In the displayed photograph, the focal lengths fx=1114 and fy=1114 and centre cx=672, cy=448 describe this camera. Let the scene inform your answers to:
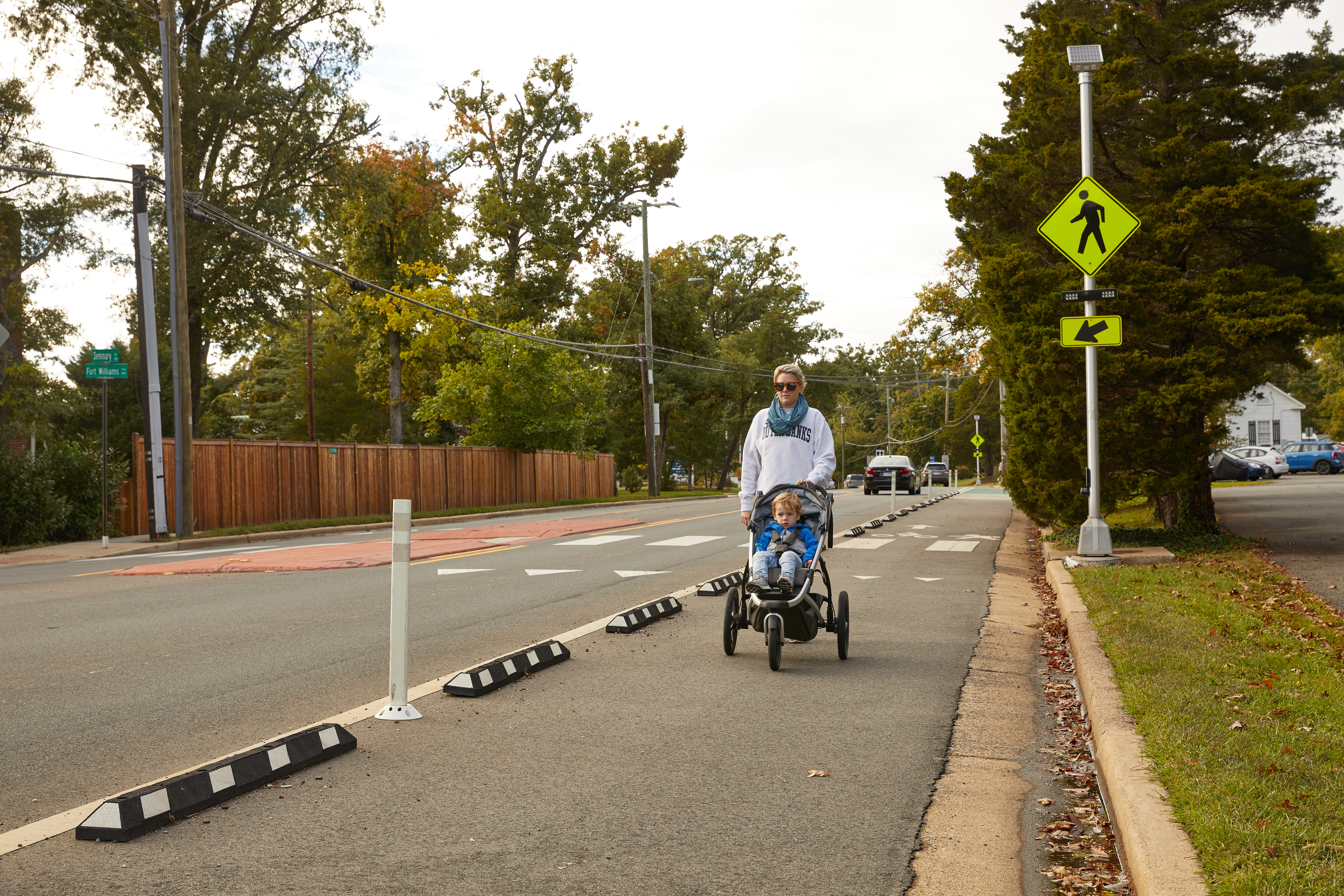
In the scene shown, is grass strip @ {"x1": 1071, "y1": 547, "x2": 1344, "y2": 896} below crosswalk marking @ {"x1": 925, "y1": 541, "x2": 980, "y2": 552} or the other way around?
the other way around

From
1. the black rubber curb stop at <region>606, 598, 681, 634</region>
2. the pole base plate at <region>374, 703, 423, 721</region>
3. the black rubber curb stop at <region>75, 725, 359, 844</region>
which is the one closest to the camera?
the black rubber curb stop at <region>75, 725, 359, 844</region>

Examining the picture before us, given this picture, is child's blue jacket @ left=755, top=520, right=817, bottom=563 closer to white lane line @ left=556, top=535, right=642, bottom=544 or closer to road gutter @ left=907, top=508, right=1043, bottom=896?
road gutter @ left=907, top=508, right=1043, bottom=896

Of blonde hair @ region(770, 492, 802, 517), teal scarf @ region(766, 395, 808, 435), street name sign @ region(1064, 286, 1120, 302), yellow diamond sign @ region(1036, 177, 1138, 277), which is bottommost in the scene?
blonde hair @ region(770, 492, 802, 517)

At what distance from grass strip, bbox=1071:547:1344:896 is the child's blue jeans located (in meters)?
2.01

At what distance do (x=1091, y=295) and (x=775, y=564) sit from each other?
6.72 meters

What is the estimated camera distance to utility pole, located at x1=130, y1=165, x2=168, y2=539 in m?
21.5

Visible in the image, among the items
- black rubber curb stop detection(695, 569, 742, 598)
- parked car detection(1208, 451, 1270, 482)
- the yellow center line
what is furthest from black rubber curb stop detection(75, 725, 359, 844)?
parked car detection(1208, 451, 1270, 482)

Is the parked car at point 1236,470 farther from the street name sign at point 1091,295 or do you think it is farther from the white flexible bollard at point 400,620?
the white flexible bollard at point 400,620

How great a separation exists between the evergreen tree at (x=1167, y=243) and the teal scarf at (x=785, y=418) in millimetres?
7104

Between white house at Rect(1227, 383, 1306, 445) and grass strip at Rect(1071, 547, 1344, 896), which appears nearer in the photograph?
grass strip at Rect(1071, 547, 1344, 896)

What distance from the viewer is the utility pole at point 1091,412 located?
12.4 meters

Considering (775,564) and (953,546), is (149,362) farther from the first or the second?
(775,564)

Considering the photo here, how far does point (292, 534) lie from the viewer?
23.6 metres

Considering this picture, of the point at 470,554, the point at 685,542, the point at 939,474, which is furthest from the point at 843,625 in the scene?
the point at 939,474
